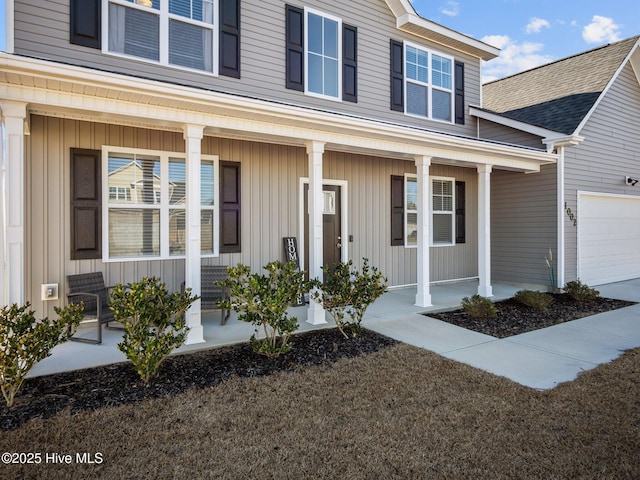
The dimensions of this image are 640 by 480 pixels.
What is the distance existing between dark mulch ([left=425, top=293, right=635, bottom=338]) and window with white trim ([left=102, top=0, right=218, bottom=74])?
17.6 ft

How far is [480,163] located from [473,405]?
17.5ft

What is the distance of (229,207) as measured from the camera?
6.64m

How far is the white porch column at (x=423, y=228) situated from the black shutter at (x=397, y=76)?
193 centimetres

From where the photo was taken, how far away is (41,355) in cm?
351

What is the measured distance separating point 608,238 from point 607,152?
2.02 meters

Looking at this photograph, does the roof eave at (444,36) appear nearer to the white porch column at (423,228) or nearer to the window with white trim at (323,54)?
the window with white trim at (323,54)

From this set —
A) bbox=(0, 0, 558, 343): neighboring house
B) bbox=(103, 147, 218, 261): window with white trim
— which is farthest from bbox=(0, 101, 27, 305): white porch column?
bbox=(103, 147, 218, 261): window with white trim

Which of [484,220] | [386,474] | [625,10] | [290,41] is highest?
[625,10]

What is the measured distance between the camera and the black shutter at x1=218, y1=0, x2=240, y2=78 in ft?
21.3

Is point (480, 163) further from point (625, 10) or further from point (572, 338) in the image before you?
point (625, 10)

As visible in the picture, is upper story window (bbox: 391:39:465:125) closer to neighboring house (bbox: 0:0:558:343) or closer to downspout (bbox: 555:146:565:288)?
neighboring house (bbox: 0:0:558:343)

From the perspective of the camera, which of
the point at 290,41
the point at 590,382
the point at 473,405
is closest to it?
the point at 473,405

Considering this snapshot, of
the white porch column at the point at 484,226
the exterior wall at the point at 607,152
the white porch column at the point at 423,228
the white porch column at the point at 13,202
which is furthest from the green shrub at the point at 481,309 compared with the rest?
the white porch column at the point at 13,202

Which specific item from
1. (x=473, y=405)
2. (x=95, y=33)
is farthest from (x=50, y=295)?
(x=473, y=405)
